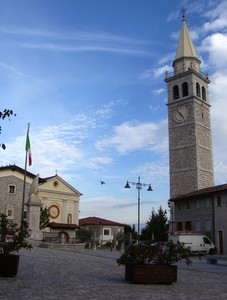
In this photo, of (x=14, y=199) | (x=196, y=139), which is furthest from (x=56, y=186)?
(x=196, y=139)

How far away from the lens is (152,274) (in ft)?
34.2

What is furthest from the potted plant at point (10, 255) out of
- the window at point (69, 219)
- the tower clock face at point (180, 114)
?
the tower clock face at point (180, 114)

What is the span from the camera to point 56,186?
6291 cm

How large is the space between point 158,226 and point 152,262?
4956 cm

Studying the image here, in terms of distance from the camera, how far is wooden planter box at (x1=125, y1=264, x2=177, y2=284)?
10.3 metres

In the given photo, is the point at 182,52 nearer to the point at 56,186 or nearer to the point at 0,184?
the point at 56,186

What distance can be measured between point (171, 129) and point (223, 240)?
101ft

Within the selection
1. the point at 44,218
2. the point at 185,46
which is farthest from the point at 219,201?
the point at 185,46

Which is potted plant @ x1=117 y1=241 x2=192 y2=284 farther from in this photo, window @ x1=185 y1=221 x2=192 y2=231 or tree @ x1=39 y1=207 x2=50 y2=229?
tree @ x1=39 y1=207 x2=50 y2=229

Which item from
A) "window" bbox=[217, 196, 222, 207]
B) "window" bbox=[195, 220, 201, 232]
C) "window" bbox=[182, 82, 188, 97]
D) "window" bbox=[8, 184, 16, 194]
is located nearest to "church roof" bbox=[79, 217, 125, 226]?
"window" bbox=[8, 184, 16, 194]

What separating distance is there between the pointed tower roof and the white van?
4355 cm

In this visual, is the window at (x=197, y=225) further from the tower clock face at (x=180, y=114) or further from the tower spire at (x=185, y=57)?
the tower spire at (x=185, y=57)

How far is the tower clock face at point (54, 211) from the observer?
202ft

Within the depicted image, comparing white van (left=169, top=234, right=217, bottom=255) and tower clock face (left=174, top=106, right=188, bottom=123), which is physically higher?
tower clock face (left=174, top=106, right=188, bottom=123)
